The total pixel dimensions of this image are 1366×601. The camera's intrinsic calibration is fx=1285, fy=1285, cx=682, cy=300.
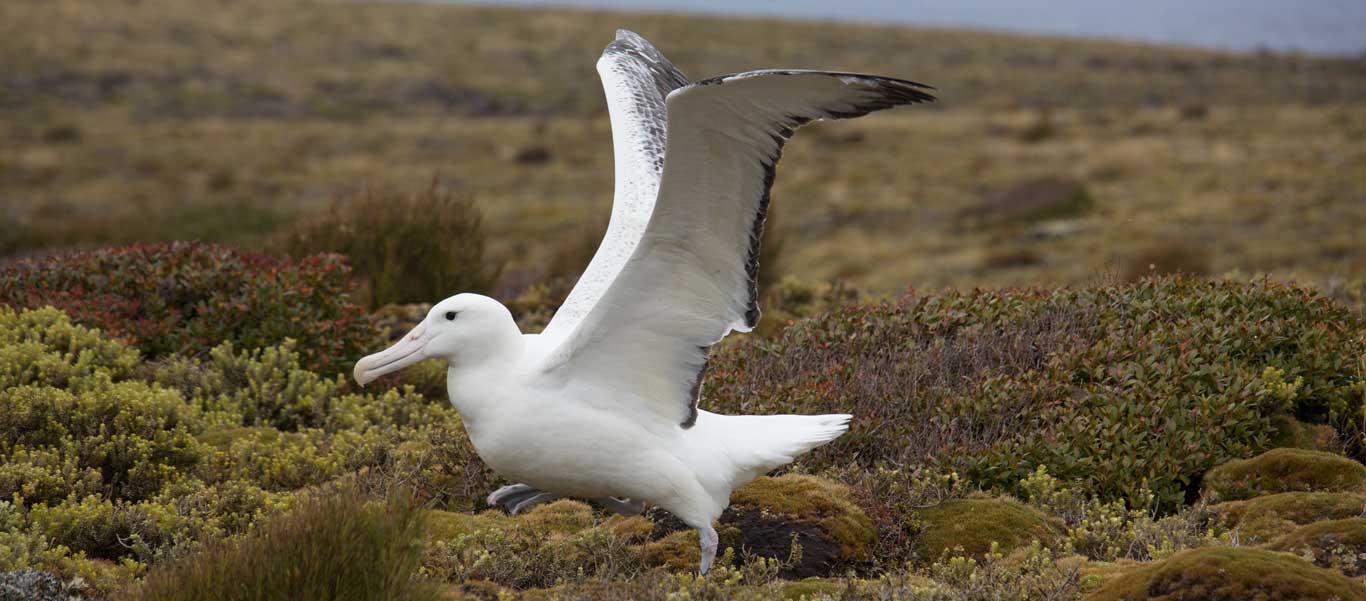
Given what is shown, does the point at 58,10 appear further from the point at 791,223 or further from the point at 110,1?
the point at 791,223

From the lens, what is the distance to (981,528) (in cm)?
554

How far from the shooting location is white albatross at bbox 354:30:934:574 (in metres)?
4.64

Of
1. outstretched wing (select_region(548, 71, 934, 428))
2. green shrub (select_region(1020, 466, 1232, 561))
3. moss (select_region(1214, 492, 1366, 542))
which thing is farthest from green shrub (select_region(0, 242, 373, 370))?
moss (select_region(1214, 492, 1366, 542))

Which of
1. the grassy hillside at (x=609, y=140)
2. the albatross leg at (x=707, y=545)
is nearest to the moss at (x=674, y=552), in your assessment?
the albatross leg at (x=707, y=545)

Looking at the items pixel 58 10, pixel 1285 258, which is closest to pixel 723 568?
pixel 1285 258

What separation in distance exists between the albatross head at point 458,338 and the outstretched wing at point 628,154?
378mm

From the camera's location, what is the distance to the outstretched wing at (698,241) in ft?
14.2

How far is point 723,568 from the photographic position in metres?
4.86

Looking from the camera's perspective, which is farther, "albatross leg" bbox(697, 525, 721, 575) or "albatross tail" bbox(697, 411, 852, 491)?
"albatross tail" bbox(697, 411, 852, 491)

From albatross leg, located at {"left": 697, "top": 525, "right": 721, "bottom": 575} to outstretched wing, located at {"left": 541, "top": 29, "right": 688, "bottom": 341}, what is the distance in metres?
1.09

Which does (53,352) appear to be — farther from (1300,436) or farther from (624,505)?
(1300,436)

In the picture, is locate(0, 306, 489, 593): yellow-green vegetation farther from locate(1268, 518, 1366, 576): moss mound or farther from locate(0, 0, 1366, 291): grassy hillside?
locate(0, 0, 1366, 291): grassy hillside

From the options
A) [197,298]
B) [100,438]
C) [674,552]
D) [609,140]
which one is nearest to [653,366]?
[674,552]

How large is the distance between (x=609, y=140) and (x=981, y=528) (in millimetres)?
35309
